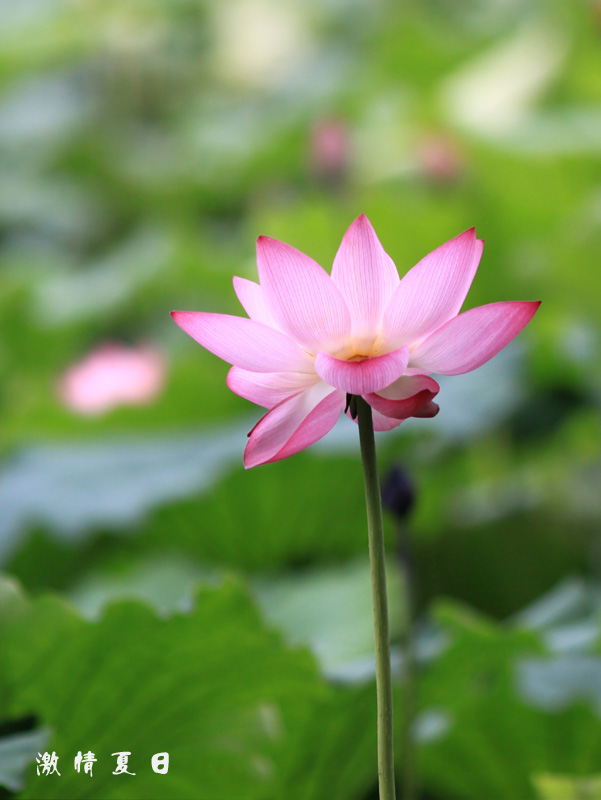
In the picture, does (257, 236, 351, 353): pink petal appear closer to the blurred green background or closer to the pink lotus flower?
the pink lotus flower

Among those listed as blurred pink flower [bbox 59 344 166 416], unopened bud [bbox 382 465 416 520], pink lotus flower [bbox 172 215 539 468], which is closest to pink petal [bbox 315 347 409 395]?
pink lotus flower [bbox 172 215 539 468]

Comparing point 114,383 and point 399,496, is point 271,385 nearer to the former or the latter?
point 399,496

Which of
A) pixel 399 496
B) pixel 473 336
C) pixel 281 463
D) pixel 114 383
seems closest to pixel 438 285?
pixel 473 336

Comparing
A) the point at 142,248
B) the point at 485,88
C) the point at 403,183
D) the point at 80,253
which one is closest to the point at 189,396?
the point at 142,248

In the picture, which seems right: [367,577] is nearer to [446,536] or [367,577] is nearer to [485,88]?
[446,536]

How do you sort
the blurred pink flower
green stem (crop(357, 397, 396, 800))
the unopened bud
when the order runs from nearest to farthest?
green stem (crop(357, 397, 396, 800)), the unopened bud, the blurred pink flower

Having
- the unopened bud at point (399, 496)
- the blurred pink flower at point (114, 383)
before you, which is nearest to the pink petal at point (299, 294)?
the unopened bud at point (399, 496)
